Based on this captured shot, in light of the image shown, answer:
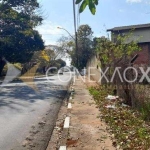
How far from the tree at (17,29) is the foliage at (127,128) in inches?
1048

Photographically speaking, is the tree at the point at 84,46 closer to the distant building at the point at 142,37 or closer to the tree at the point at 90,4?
the distant building at the point at 142,37

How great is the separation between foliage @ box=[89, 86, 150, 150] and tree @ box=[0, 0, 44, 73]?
26.6 metres

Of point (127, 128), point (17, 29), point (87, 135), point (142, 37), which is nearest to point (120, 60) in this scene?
point (127, 128)

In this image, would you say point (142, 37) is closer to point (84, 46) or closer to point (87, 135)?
point (87, 135)

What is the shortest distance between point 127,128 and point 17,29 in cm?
3042

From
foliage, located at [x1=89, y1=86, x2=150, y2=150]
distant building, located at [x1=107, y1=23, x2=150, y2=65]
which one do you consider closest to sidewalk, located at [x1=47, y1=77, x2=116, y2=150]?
foliage, located at [x1=89, y1=86, x2=150, y2=150]

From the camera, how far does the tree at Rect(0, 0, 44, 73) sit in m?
33.9

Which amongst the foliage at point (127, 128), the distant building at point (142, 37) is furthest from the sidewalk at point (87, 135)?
the distant building at point (142, 37)

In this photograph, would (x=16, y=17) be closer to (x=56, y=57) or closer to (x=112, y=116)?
(x=112, y=116)

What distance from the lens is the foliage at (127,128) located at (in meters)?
5.45

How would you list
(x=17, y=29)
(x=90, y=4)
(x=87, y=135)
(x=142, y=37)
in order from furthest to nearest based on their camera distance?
(x=17, y=29), (x=142, y=37), (x=87, y=135), (x=90, y=4)

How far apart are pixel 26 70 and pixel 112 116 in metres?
54.9

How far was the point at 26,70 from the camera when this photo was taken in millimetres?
61531

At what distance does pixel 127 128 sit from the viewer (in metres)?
6.75
